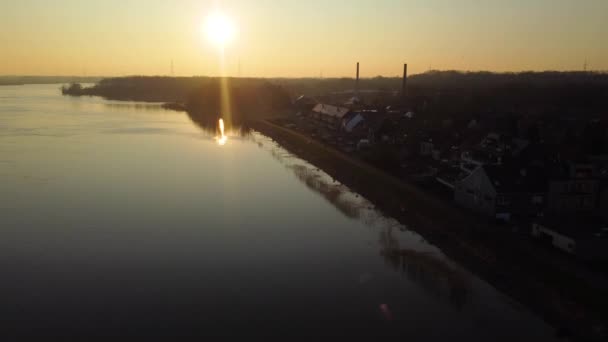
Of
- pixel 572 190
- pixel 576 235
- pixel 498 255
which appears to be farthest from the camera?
pixel 572 190

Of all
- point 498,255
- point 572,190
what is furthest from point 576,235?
point 572,190

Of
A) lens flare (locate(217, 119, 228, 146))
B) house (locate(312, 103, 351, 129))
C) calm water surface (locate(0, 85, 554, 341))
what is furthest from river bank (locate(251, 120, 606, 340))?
house (locate(312, 103, 351, 129))

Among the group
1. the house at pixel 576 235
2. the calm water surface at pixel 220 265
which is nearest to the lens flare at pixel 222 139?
the calm water surface at pixel 220 265

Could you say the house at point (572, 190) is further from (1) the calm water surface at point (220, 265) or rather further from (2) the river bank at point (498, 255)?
(1) the calm water surface at point (220, 265)

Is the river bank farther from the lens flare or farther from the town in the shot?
the lens flare

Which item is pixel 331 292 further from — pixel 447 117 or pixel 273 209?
pixel 447 117

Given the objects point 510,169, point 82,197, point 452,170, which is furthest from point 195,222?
point 452,170

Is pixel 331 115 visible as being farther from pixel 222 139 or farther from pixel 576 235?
pixel 576 235
